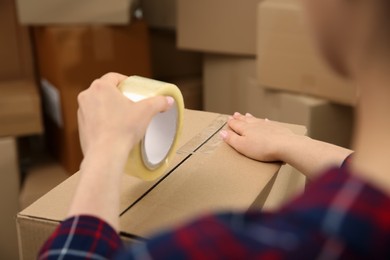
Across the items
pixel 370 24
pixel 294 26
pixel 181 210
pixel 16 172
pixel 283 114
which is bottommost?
pixel 16 172

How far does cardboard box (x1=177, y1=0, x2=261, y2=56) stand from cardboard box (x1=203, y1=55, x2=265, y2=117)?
0.05 metres

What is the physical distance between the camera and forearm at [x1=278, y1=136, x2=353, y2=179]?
0.80m

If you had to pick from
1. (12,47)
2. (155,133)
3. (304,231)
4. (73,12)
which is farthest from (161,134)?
(12,47)

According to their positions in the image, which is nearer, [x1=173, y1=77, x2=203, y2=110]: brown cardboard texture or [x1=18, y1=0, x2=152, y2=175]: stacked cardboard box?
[x1=18, y1=0, x2=152, y2=175]: stacked cardboard box

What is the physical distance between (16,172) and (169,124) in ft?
2.71

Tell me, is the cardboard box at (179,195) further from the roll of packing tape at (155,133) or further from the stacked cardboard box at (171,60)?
the stacked cardboard box at (171,60)

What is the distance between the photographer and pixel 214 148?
85 cm

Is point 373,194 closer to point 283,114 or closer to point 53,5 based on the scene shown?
point 283,114

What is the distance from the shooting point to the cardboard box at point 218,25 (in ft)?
5.14

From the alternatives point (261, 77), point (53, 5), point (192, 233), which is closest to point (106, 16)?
point (53, 5)

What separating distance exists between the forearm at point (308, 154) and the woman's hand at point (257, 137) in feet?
0.04

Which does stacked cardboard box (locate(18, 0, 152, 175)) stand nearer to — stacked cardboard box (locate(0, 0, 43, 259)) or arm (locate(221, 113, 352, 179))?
stacked cardboard box (locate(0, 0, 43, 259))

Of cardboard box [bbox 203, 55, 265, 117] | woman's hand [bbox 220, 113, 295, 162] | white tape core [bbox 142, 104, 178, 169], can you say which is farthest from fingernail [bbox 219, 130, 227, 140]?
cardboard box [bbox 203, 55, 265, 117]

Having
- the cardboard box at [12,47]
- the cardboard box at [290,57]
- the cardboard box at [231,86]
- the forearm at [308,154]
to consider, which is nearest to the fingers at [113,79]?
the forearm at [308,154]
